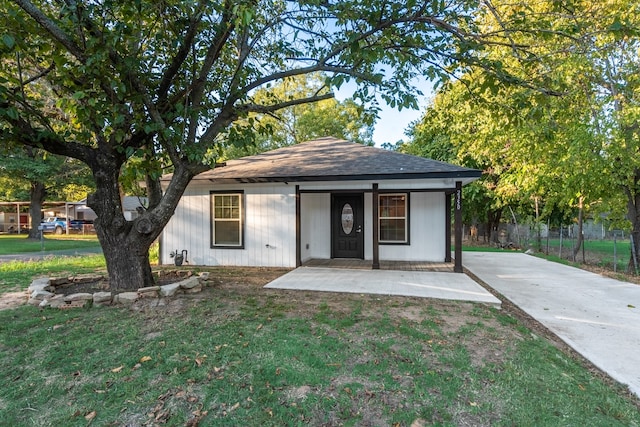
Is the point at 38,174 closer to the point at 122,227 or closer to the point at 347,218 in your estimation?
the point at 122,227

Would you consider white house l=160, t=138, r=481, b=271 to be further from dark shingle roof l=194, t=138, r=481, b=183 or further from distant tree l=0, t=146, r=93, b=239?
distant tree l=0, t=146, r=93, b=239

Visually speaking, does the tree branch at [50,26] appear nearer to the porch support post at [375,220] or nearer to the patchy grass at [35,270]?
the patchy grass at [35,270]

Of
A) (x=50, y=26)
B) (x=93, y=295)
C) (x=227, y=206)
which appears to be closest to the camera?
(x=50, y=26)

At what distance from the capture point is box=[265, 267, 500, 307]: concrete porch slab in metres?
5.70

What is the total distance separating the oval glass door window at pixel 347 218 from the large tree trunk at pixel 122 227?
5524 millimetres

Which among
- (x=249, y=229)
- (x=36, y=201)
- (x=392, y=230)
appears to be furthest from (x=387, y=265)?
(x=36, y=201)

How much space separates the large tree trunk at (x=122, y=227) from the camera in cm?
514

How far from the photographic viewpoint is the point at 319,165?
29.0ft

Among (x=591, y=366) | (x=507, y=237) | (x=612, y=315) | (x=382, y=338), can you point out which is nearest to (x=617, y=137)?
(x=612, y=315)

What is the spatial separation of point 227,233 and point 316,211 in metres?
2.70

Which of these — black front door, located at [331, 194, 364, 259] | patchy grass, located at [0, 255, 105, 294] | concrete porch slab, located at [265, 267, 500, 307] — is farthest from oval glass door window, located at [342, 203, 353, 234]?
patchy grass, located at [0, 255, 105, 294]

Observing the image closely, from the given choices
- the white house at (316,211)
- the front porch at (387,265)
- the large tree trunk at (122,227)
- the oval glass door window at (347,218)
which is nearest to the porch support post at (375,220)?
the white house at (316,211)

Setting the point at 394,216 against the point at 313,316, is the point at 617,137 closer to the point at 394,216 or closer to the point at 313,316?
the point at 394,216

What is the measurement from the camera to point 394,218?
973cm
